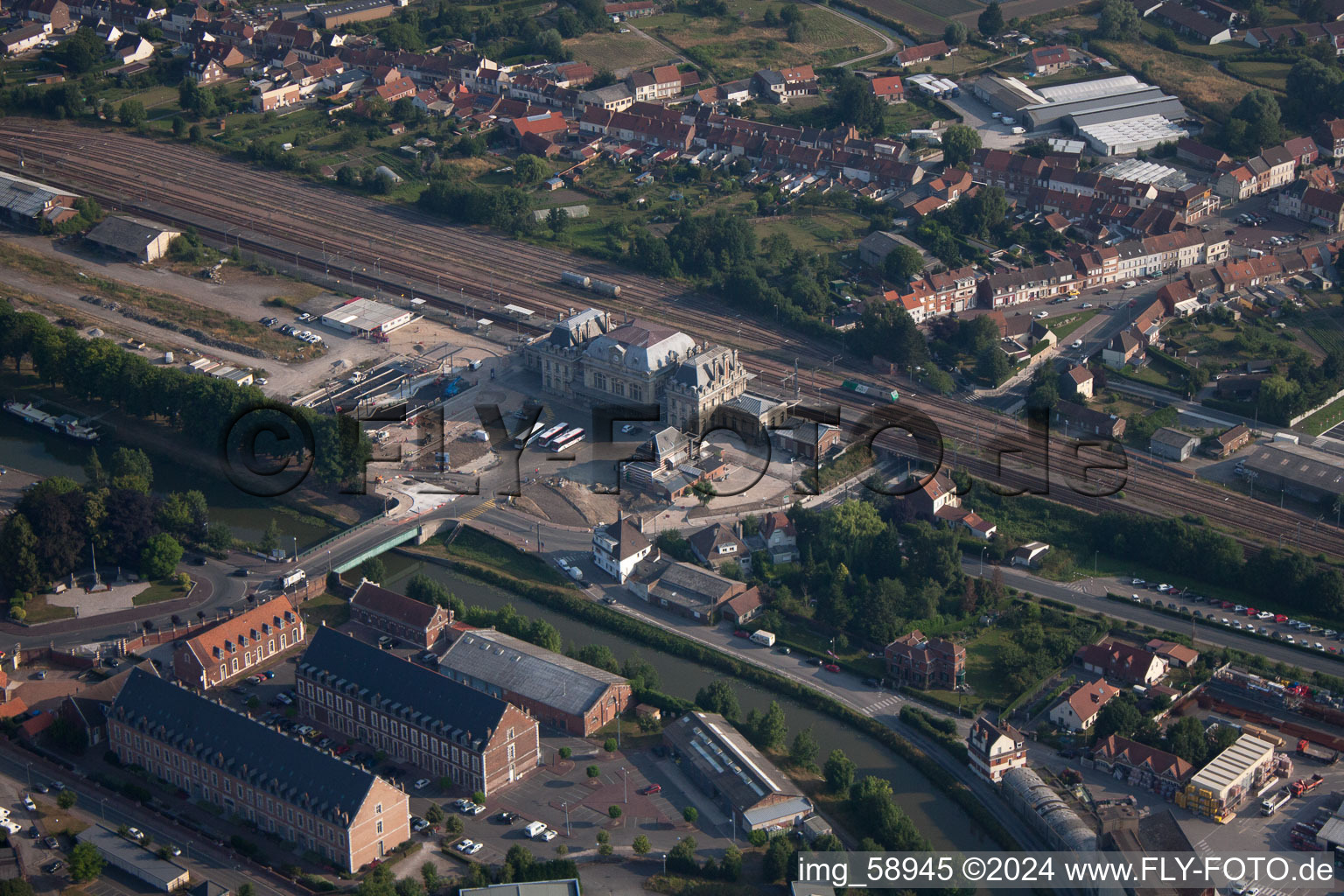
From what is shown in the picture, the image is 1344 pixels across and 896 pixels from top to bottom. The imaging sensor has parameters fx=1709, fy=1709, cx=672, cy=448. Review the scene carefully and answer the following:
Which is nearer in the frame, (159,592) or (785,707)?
(785,707)

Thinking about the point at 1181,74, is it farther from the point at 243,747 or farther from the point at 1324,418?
the point at 243,747

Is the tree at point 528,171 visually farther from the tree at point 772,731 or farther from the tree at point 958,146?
the tree at point 772,731

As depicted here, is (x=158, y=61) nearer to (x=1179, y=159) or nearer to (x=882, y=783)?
(x=1179, y=159)

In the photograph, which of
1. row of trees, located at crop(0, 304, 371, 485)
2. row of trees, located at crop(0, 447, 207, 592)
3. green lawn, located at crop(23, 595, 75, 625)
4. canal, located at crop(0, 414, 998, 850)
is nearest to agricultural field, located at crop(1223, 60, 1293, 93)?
row of trees, located at crop(0, 304, 371, 485)

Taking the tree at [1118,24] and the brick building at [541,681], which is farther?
the tree at [1118,24]

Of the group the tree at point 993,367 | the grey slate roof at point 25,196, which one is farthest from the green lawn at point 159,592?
the grey slate roof at point 25,196

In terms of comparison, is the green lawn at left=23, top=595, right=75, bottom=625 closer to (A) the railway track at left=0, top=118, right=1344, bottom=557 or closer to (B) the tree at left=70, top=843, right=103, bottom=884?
(B) the tree at left=70, top=843, right=103, bottom=884

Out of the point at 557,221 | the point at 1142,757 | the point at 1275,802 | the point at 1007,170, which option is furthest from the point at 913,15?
the point at 1275,802
